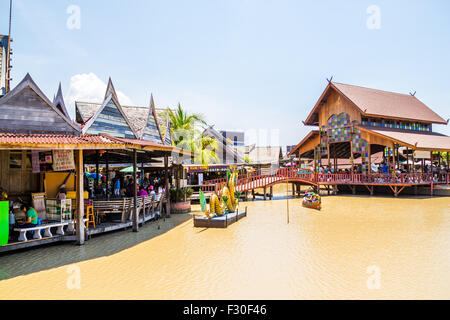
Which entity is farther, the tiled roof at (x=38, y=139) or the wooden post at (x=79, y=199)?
the wooden post at (x=79, y=199)

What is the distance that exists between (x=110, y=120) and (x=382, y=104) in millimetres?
24052

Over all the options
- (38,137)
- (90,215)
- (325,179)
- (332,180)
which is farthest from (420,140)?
(38,137)

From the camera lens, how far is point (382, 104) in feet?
90.1

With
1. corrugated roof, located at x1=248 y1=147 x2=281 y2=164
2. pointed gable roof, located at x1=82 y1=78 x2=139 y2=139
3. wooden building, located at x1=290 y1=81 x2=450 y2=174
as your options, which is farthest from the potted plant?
corrugated roof, located at x1=248 y1=147 x2=281 y2=164

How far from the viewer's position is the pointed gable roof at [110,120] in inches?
448

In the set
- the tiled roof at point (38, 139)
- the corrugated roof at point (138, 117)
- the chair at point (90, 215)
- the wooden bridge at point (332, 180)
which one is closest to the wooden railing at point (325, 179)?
the wooden bridge at point (332, 180)

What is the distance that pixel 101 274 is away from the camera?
6.70 metres

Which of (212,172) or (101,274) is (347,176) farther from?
(101,274)

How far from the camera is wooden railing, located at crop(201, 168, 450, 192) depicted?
22203 millimetres

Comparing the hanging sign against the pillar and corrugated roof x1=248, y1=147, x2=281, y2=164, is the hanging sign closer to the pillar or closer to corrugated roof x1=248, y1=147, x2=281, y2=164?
the pillar

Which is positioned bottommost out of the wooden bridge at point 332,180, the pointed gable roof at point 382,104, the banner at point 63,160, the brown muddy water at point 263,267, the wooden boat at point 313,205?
the brown muddy water at point 263,267

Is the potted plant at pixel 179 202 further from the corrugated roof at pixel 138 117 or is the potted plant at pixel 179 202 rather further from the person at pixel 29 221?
the person at pixel 29 221

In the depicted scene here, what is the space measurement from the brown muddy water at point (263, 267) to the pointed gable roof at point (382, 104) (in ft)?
50.7

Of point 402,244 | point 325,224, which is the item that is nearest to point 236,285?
point 402,244
